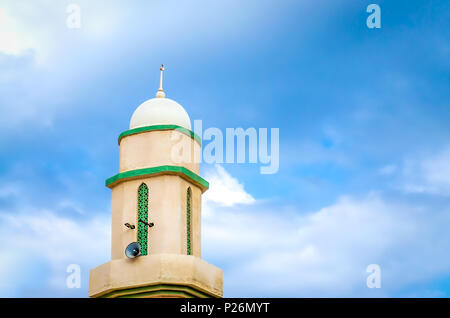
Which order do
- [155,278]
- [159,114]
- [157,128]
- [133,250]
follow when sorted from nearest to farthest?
[155,278] < [133,250] < [157,128] < [159,114]

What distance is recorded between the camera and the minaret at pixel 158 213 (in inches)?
900

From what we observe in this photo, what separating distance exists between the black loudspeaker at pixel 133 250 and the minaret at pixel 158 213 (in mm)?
28

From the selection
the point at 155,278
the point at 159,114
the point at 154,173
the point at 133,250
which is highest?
the point at 159,114

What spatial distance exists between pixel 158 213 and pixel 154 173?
1.16 meters

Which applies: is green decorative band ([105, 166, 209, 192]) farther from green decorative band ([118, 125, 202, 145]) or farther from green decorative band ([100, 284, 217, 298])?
green decorative band ([100, 284, 217, 298])

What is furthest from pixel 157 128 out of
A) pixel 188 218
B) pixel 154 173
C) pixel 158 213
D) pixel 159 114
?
pixel 188 218

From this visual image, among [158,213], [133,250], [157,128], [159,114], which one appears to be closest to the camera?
[133,250]

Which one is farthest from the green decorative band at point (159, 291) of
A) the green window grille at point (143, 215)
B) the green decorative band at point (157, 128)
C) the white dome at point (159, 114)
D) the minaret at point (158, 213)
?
the white dome at point (159, 114)

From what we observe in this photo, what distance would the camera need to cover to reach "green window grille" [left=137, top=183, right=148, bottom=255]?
23.8m

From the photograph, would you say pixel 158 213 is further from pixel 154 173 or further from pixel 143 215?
pixel 154 173

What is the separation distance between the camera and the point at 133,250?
2305 centimetres

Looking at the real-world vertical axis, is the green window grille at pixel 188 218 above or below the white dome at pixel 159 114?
below

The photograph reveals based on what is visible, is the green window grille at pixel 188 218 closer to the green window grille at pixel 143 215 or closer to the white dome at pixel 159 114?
the green window grille at pixel 143 215
